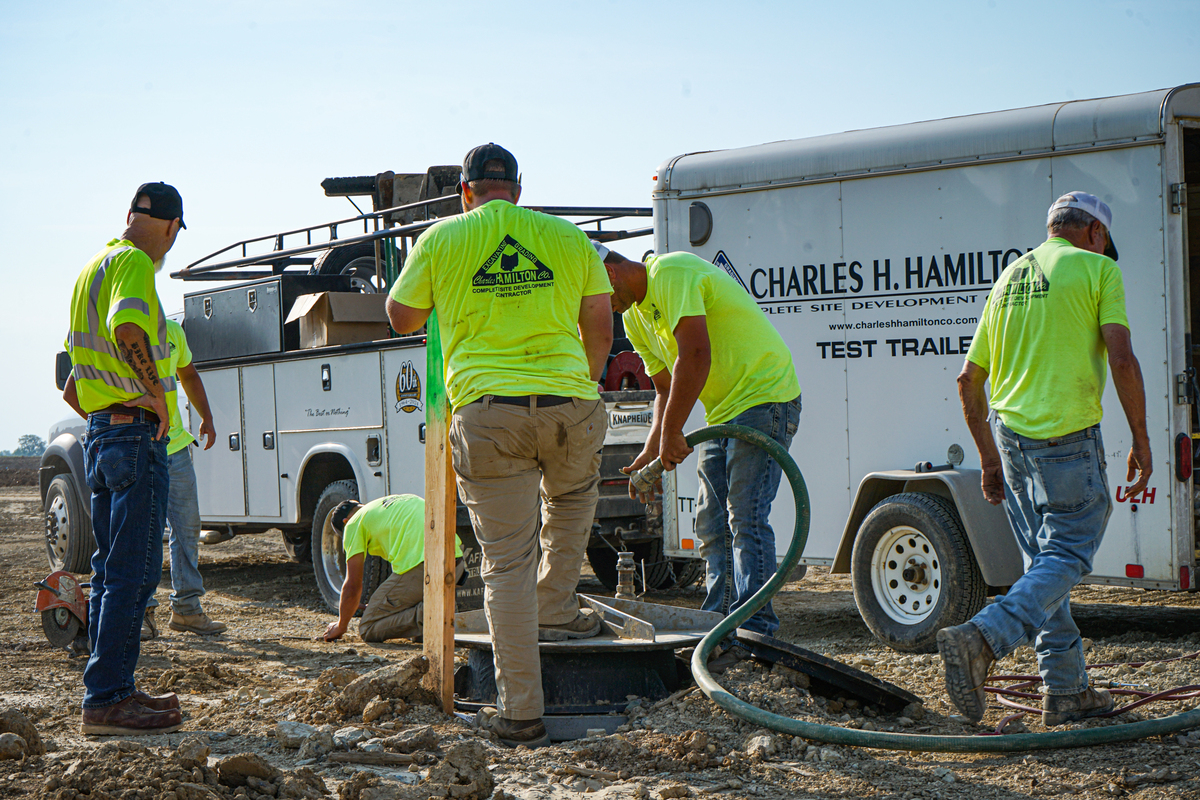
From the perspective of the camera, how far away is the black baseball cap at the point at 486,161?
4.16 meters

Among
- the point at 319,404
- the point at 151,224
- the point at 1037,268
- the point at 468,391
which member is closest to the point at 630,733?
the point at 468,391

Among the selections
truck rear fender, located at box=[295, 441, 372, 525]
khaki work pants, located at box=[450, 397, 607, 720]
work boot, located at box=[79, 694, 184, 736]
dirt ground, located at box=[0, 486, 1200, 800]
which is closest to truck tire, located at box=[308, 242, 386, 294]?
truck rear fender, located at box=[295, 441, 372, 525]

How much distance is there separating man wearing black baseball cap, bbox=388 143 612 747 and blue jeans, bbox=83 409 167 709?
1131 millimetres

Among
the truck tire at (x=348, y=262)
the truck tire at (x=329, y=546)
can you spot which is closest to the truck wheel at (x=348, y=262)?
the truck tire at (x=348, y=262)

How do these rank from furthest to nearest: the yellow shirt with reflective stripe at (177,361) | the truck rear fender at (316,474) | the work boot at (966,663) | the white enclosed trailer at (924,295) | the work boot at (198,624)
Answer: the truck rear fender at (316,474) → the work boot at (198,624) → the yellow shirt with reflective stripe at (177,361) → the white enclosed trailer at (924,295) → the work boot at (966,663)

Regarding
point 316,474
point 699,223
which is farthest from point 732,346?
point 316,474

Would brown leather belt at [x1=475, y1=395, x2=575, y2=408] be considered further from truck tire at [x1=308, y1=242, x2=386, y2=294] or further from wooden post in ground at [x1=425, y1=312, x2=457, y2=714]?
truck tire at [x1=308, y1=242, x2=386, y2=294]

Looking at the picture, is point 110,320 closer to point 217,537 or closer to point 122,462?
point 122,462

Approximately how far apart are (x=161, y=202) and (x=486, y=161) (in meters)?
1.38

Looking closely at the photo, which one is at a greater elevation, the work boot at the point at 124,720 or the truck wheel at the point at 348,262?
the truck wheel at the point at 348,262

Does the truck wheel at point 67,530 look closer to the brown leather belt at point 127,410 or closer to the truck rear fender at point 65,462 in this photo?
the truck rear fender at point 65,462

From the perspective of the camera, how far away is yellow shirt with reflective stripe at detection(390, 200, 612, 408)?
404 centimetres

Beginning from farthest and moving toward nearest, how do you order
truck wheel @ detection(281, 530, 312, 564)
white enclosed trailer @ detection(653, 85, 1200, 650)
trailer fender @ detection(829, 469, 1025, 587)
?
truck wheel @ detection(281, 530, 312, 564) < trailer fender @ detection(829, 469, 1025, 587) < white enclosed trailer @ detection(653, 85, 1200, 650)

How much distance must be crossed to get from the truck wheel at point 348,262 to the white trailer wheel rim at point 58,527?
2931 millimetres
